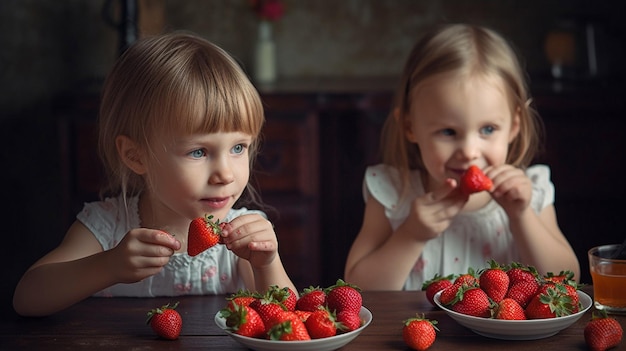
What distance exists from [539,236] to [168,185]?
31.3 inches

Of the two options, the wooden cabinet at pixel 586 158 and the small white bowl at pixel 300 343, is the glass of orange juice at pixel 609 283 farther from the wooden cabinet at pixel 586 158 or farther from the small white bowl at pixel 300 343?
the wooden cabinet at pixel 586 158

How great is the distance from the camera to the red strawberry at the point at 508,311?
4.04ft

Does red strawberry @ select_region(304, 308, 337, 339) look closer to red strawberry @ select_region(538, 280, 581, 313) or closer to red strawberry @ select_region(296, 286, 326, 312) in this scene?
red strawberry @ select_region(296, 286, 326, 312)

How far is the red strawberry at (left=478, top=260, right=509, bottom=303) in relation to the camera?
1291mm

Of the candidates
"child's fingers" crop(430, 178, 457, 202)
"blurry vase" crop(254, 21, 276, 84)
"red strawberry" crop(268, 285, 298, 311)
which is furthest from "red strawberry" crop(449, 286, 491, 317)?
"blurry vase" crop(254, 21, 276, 84)

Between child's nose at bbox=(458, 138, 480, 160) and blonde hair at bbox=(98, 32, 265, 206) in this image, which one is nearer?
blonde hair at bbox=(98, 32, 265, 206)

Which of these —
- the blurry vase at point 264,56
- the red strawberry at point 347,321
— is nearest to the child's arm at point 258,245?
the red strawberry at point 347,321

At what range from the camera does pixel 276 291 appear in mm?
1232

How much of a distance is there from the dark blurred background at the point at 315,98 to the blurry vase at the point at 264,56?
2.8 inches

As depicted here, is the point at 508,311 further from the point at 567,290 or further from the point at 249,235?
the point at 249,235

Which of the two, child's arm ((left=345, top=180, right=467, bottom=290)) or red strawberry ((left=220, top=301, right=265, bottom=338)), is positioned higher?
red strawberry ((left=220, top=301, right=265, bottom=338))

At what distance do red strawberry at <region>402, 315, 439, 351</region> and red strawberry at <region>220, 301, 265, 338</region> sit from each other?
20cm

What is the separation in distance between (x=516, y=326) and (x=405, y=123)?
79cm

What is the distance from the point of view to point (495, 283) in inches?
51.3
